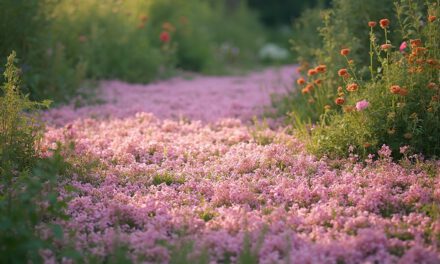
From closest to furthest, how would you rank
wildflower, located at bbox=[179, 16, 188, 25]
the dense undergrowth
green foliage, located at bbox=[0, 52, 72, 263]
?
1. green foliage, located at bbox=[0, 52, 72, 263]
2. the dense undergrowth
3. wildflower, located at bbox=[179, 16, 188, 25]

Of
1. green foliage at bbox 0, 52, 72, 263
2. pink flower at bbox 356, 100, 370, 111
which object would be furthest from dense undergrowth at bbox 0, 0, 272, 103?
pink flower at bbox 356, 100, 370, 111

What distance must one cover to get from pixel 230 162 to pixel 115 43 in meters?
5.97

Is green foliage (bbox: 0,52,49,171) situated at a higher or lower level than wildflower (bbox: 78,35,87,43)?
lower

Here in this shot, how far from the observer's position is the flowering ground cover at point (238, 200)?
3553mm

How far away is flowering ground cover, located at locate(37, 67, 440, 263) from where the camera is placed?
3553mm

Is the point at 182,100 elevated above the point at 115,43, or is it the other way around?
the point at 115,43

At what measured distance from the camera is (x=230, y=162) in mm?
5277

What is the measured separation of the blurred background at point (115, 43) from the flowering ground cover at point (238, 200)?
5.98ft

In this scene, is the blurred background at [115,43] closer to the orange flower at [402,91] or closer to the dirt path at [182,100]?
the dirt path at [182,100]

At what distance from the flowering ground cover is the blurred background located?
1.82 m

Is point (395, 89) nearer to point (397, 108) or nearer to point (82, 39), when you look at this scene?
point (397, 108)

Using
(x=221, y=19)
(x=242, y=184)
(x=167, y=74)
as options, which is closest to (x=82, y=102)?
(x=167, y=74)

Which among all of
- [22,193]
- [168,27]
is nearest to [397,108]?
[22,193]

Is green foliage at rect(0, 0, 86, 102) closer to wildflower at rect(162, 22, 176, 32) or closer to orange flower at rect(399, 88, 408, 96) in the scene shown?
wildflower at rect(162, 22, 176, 32)
